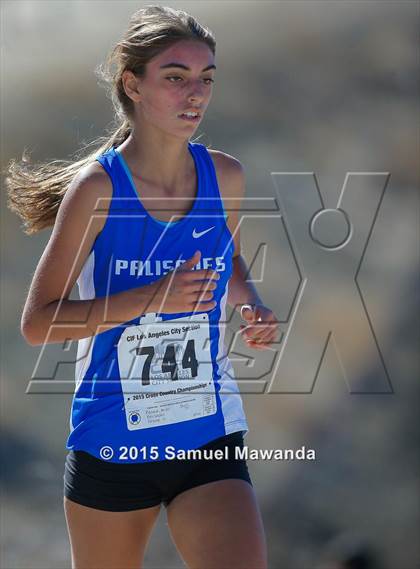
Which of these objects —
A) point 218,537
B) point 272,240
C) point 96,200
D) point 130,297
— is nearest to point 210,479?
point 218,537

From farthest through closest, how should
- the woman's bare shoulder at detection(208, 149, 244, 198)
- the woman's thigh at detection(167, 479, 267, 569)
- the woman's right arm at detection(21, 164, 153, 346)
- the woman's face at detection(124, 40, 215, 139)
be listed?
1. the woman's bare shoulder at detection(208, 149, 244, 198)
2. the woman's face at detection(124, 40, 215, 139)
3. the woman's right arm at detection(21, 164, 153, 346)
4. the woman's thigh at detection(167, 479, 267, 569)

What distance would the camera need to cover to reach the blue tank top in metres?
2.30

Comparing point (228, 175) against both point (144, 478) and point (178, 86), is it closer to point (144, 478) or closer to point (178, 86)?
point (178, 86)

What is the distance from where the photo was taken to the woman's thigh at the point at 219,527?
2.14 metres

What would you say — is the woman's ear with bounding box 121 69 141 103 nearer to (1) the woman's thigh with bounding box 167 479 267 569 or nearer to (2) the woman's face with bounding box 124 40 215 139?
(2) the woman's face with bounding box 124 40 215 139

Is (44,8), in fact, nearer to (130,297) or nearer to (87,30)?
(87,30)

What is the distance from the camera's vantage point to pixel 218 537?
2.16 m

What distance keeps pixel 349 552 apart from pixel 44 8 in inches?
87.2

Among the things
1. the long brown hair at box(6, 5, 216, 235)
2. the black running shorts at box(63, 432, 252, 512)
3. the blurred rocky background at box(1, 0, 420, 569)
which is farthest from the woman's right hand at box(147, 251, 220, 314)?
the blurred rocky background at box(1, 0, 420, 569)

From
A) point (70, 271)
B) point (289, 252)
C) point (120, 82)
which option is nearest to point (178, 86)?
point (120, 82)

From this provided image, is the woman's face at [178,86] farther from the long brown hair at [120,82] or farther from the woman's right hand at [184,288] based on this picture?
the woman's right hand at [184,288]

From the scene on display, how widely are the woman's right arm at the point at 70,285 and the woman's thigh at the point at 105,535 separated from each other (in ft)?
1.29

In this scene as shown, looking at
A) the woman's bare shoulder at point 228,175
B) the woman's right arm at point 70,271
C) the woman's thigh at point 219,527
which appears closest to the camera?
the woman's thigh at point 219,527

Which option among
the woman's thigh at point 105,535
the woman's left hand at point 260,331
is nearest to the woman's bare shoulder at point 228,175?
the woman's left hand at point 260,331
